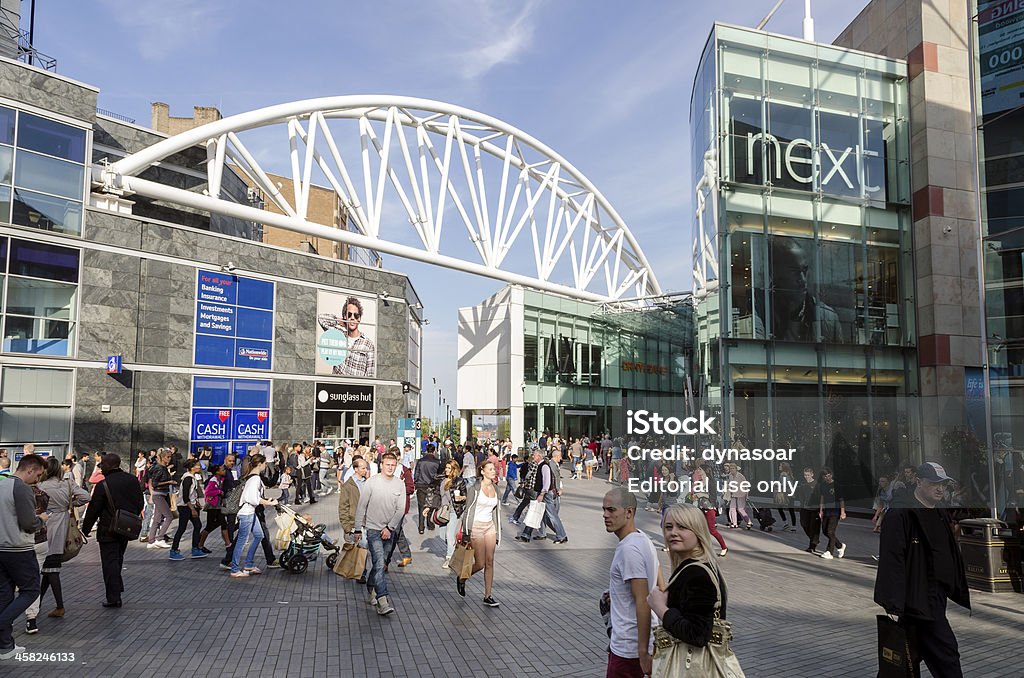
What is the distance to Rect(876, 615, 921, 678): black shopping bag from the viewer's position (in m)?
4.65

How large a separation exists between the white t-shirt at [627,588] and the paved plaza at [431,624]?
2.37 metres

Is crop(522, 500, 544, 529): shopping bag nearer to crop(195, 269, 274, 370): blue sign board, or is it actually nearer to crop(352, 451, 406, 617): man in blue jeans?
crop(352, 451, 406, 617): man in blue jeans

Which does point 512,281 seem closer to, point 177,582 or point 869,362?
point 869,362

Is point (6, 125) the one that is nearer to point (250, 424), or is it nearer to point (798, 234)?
point (250, 424)

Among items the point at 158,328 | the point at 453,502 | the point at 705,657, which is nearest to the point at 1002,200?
the point at 453,502

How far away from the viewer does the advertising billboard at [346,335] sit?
34.8m

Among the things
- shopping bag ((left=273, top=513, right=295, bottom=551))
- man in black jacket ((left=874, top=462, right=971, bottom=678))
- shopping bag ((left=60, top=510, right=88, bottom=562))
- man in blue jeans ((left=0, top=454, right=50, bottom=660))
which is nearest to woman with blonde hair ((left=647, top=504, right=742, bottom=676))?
man in black jacket ((left=874, top=462, right=971, bottom=678))

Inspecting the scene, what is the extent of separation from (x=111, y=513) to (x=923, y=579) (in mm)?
8107

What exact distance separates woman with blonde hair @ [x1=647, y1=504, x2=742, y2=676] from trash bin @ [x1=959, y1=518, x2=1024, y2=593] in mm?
8434

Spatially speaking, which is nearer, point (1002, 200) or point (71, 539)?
point (71, 539)

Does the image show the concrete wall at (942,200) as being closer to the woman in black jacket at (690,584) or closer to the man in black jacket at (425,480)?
the man in black jacket at (425,480)

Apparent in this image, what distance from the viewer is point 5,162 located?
77.7 ft

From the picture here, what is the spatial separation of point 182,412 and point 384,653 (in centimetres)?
2515

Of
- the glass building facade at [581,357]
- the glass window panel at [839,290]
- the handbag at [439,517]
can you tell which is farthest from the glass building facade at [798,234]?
the glass building facade at [581,357]
